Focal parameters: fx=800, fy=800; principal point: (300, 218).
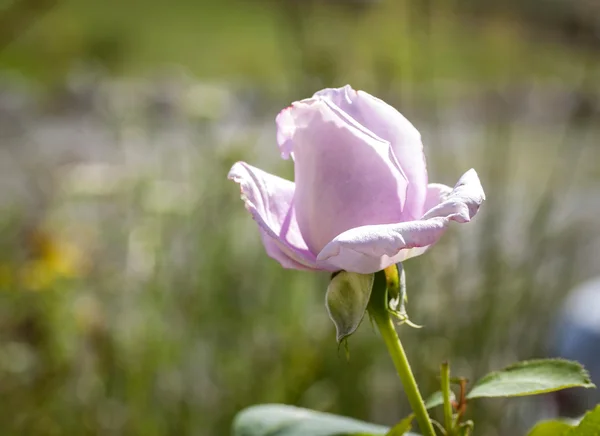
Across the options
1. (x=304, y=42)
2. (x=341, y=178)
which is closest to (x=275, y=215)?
(x=341, y=178)

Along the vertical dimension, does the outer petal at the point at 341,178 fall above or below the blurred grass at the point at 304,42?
below

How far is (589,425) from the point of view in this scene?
0.62ft

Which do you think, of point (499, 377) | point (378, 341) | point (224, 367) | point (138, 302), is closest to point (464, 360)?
point (378, 341)

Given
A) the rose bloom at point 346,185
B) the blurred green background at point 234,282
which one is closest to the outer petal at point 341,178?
the rose bloom at point 346,185

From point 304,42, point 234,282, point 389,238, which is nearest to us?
point 389,238

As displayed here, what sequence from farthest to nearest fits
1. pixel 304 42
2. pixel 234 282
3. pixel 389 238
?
pixel 234 282 → pixel 304 42 → pixel 389 238

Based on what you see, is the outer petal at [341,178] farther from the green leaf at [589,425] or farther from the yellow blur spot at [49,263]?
the yellow blur spot at [49,263]

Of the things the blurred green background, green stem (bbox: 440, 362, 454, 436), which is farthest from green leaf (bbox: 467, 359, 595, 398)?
the blurred green background

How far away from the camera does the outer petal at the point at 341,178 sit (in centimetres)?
21

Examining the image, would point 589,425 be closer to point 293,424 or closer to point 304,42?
point 293,424

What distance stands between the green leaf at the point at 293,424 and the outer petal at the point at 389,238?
6 cm

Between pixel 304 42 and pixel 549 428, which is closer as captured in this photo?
pixel 549 428

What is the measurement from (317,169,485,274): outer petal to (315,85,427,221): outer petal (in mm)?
19

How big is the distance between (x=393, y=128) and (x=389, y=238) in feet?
0.14
